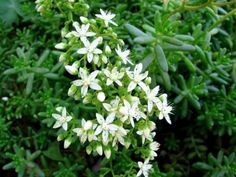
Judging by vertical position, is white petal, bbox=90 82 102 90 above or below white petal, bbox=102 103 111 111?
above

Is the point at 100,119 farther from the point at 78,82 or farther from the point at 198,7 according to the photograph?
the point at 198,7

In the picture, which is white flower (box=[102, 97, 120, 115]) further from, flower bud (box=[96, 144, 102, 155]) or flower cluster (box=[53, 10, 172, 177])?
flower bud (box=[96, 144, 102, 155])

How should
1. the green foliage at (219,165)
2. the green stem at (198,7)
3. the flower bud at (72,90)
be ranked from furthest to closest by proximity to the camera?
the green foliage at (219,165), the green stem at (198,7), the flower bud at (72,90)

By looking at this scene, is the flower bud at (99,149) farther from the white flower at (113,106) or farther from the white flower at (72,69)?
the white flower at (72,69)

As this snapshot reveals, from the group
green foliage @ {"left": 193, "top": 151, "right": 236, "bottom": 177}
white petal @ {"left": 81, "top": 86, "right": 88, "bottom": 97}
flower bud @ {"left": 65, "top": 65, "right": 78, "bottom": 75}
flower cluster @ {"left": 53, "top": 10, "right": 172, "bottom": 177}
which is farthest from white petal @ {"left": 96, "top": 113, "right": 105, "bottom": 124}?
green foliage @ {"left": 193, "top": 151, "right": 236, "bottom": 177}

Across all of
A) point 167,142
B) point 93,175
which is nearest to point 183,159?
point 167,142

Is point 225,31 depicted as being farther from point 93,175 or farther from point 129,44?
point 93,175

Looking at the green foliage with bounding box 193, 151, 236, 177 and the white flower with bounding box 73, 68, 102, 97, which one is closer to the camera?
the white flower with bounding box 73, 68, 102, 97

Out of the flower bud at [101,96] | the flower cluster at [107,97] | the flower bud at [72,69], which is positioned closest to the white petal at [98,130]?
the flower cluster at [107,97]
